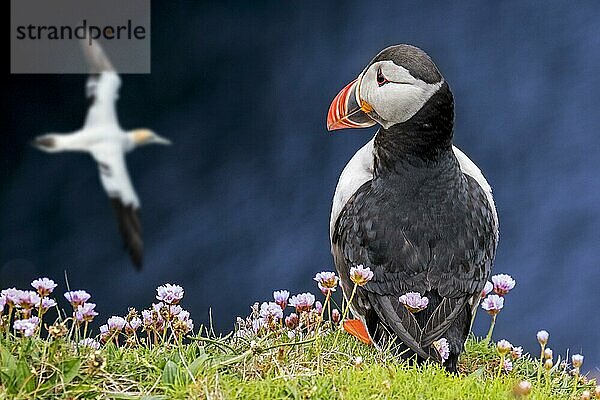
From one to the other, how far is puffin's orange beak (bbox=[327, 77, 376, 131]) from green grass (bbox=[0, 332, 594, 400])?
70 cm

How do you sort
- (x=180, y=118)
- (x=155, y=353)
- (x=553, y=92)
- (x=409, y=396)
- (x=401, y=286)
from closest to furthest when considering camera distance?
1. (x=409, y=396)
2. (x=155, y=353)
3. (x=401, y=286)
4. (x=553, y=92)
5. (x=180, y=118)

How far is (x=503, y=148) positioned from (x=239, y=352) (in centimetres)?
188

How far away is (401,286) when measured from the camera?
7.31ft

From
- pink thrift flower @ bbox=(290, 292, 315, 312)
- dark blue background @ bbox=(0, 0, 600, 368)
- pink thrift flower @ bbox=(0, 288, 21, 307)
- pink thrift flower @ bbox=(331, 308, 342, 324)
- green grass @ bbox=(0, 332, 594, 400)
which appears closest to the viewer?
green grass @ bbox=(0, 332, 594, 400)

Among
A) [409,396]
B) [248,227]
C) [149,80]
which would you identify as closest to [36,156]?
[149,80]

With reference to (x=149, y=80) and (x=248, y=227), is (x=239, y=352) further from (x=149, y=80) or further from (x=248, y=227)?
(x=149, y=80)

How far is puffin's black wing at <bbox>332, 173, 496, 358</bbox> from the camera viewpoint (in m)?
2.19

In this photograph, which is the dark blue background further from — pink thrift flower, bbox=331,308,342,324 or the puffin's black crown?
the puffin's black crown

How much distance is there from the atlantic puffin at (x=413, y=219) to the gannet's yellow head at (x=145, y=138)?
4.86ft

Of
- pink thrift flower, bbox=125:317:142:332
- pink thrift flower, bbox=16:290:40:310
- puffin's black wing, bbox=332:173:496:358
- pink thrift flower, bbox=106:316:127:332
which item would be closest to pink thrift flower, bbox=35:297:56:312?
pink thrift flower, bbox=16:290:40:310

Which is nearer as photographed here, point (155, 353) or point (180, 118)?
point (155, 353)

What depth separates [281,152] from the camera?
3.63 metres

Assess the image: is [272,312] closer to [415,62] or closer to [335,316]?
[335,316]

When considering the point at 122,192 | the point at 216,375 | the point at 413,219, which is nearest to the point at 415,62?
the point at 413,219
